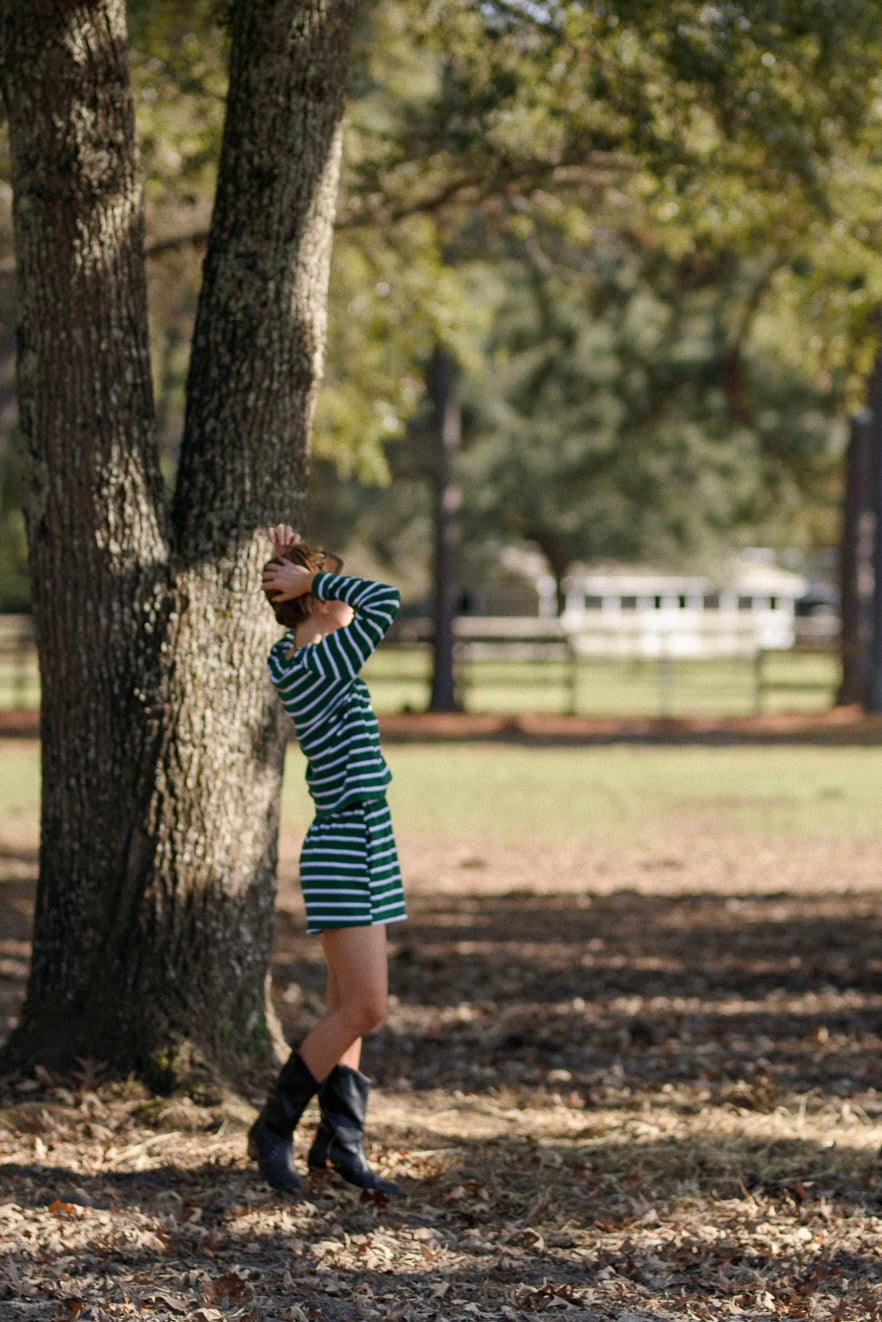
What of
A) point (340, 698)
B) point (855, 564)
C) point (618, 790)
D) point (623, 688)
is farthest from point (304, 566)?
point (623, 688)

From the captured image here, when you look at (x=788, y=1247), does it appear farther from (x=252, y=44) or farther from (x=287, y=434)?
(x=252, y=44)

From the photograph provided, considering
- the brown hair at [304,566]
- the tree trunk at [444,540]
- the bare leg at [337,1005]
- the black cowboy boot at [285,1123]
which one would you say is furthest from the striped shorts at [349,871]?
the tree trunk at [444,540]

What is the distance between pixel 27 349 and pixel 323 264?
102cm

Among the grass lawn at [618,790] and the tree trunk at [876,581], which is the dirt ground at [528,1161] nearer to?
the grass lawn at [618,790]

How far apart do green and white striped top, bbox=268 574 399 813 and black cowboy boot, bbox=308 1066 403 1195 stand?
82cm

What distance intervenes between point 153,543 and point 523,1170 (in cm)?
231

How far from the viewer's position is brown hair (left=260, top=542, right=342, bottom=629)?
15.5 feet

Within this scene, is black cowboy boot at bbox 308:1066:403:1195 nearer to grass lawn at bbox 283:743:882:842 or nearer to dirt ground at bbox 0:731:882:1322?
dirt ground at bbox 0:731:882:1322

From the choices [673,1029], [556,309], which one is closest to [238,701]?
[673,1029]

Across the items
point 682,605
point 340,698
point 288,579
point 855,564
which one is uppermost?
point 682,605

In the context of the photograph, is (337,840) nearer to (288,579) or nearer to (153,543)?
(288,579)

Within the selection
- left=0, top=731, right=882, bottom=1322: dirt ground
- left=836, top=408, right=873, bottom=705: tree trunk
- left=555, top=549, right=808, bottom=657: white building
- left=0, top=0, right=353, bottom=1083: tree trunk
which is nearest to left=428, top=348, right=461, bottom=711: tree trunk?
left=836, top=408, right=873, bottom=705: tree trunk

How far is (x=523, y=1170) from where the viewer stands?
5098 millimetres

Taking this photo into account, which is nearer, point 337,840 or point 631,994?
point 337,840
